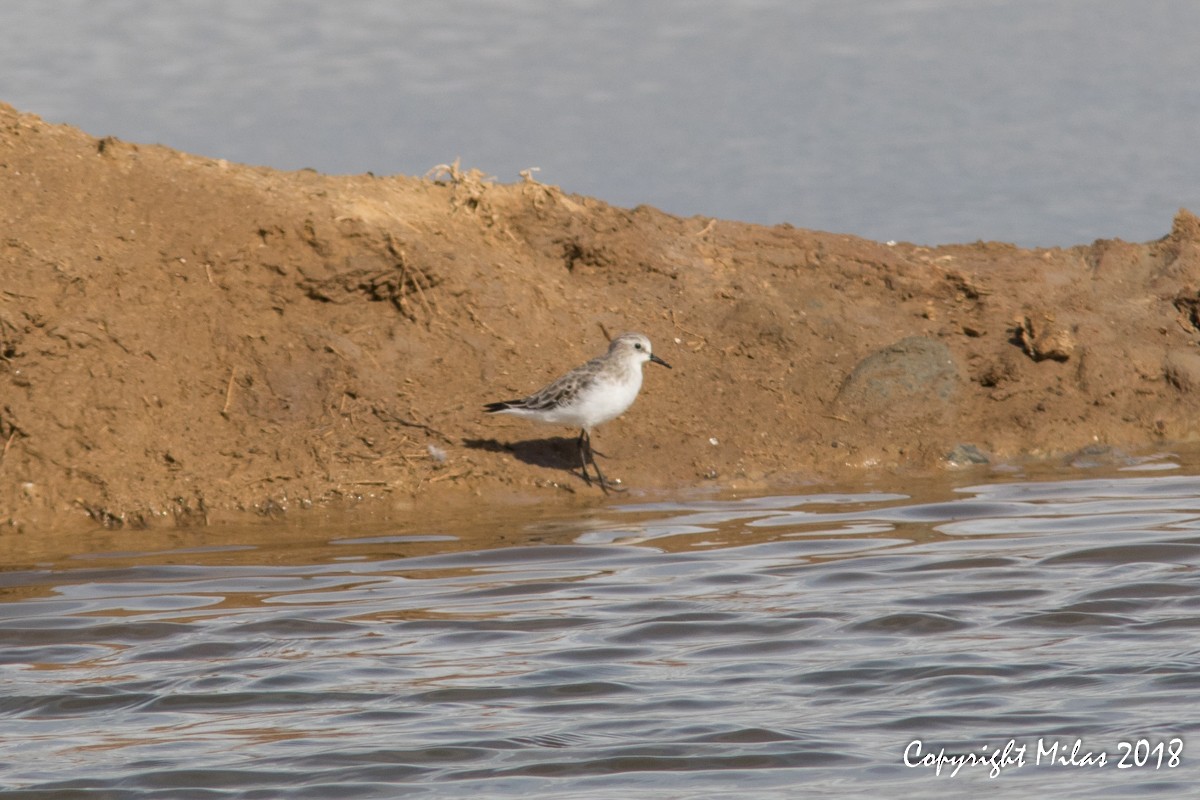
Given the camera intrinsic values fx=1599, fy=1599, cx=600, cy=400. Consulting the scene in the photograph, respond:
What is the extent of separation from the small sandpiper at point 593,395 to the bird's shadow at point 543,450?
0.23 m

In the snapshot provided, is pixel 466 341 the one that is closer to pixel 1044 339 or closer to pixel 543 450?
pixel 543 450

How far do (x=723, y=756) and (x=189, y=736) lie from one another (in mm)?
1973

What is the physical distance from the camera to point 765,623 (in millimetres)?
7688

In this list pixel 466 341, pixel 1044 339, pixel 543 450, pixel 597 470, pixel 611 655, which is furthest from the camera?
pixel 1044 339

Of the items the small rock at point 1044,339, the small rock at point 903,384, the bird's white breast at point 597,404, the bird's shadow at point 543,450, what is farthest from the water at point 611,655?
the small rock at point 1044,339

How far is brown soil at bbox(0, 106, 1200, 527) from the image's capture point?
11914 mm

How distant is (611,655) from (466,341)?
22.4 feet

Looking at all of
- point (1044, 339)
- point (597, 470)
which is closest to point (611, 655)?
point (597, 470)

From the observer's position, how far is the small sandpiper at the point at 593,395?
466 inches

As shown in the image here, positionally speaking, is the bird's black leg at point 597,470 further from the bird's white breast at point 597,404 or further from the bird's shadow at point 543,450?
the bird's white breast at point 597,404

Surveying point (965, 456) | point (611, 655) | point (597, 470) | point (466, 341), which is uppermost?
point (466, 341)

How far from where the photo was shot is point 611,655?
7.11 meters

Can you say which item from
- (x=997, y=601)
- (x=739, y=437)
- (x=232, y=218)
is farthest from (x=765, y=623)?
(x=232, y=218)

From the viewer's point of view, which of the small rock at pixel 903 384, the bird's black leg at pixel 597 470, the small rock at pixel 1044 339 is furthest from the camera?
the small rock at pixel 1044 339
